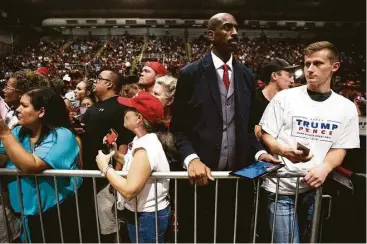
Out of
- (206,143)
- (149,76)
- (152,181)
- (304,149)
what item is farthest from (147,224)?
(149,76)

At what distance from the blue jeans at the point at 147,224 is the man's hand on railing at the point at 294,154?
728 millimetres

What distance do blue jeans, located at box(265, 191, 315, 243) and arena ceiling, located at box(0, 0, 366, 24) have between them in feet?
53.7

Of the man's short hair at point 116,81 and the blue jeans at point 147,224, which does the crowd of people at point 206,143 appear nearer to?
the blue jeans at point 147,224

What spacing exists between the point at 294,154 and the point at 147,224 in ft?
2.90

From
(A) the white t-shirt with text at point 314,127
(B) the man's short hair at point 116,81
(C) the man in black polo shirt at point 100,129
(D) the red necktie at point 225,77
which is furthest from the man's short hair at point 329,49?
(B) the man's short hair at point 116,81

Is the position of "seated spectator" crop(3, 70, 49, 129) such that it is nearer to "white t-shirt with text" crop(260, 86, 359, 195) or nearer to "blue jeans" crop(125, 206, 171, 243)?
"blue jeans" crop(125, 206, 171, 243)

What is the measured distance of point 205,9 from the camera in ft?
62.6

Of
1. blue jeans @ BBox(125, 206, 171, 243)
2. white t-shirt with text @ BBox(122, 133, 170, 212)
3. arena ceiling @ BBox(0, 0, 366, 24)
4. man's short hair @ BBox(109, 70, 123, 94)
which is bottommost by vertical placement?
blue jeans @ BBox(125, 206, 171, 243)

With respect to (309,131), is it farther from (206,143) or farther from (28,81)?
(28,81)

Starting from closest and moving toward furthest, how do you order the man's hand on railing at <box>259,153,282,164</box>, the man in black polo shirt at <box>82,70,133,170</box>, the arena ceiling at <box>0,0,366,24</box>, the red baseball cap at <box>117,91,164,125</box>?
the man's hand on railing at <box>259,153,282,164</box>, the red baseball cap at <box>117,91,164,125</box>, the man in black polo shirt at <box>82,70,133,170</box>, the arena ceiling at <box>0,0,366,24</box>

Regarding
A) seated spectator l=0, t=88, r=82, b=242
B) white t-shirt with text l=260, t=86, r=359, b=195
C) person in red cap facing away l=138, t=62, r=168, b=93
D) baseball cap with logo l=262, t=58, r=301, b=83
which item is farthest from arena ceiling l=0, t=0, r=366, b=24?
white t-shirt with text l=260, t=86, r=359, b=195

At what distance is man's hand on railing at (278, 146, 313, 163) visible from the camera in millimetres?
1535

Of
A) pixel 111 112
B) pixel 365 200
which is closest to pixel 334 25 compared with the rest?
pixel 365 200

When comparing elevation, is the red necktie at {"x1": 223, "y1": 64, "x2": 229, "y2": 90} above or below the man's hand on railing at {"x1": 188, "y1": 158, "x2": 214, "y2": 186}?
above
